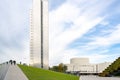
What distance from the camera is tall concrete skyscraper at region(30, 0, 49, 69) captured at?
164000mm

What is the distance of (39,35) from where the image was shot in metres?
168

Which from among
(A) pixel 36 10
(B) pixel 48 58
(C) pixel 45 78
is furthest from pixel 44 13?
(C) pixel 45 78

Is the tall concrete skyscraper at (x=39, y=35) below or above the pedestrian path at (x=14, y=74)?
above

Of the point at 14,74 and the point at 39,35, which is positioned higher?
the point at 39,35

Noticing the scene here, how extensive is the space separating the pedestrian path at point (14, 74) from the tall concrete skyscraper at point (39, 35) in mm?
123133

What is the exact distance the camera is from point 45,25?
16950 centimetres

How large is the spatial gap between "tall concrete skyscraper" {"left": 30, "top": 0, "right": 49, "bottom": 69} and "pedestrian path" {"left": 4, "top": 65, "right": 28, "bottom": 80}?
404ft

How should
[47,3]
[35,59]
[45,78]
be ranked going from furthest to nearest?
[47,3], [35,59], [45,78]

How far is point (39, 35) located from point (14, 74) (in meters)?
129

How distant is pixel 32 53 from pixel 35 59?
4329 mm

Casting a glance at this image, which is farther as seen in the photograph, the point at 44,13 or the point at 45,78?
the point at 44,13

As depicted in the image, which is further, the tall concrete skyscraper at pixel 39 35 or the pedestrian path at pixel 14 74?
the tall concrete skyscraper at pixel 39 35

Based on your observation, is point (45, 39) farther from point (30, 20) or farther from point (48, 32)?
point (30, 20)

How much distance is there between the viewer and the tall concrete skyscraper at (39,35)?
164 m
